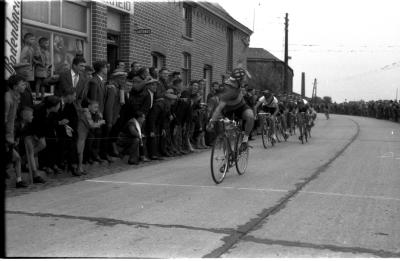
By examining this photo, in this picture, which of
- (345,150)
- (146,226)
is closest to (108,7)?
(345,150)

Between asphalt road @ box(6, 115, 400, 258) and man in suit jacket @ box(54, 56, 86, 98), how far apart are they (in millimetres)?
1848

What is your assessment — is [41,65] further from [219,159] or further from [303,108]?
[303,108]

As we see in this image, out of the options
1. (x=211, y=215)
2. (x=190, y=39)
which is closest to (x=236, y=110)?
(x=211, y=215)

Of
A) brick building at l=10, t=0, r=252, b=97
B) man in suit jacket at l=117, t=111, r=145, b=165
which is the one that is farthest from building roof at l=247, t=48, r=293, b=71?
man in suit jacket at l=117, t=111, r=145, b=165

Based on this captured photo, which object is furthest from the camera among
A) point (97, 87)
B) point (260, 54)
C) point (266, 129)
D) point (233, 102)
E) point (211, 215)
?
point (260, 54)

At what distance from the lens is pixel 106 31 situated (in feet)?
46.1

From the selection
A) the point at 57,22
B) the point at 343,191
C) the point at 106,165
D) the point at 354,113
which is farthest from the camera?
the point at 354,113

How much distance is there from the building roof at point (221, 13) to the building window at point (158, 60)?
424 centimetres

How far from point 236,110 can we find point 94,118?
268 cm

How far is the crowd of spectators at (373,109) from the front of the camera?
43656 mm

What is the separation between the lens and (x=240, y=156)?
954 cm

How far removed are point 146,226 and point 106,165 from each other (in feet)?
17.1

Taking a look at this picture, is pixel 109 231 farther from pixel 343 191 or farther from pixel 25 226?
pixel 343 191

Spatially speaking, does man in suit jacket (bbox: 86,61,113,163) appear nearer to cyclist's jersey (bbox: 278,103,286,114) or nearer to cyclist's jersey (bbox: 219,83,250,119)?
cyclist's jersey (bbox: 219,83,250,119)
